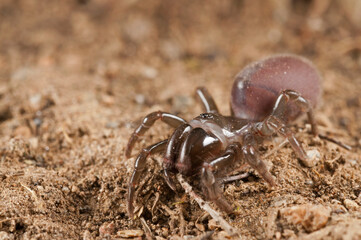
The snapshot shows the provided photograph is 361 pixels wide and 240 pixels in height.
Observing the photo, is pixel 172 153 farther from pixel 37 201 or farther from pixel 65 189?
pixel 37 201

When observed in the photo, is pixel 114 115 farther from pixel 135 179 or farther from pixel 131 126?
pixel 135 179

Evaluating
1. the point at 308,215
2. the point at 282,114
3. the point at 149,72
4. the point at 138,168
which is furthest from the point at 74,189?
the point at 149,72

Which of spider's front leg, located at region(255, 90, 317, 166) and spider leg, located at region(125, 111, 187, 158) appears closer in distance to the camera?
spider's front leg, located at region(255, 90, 317, 166)

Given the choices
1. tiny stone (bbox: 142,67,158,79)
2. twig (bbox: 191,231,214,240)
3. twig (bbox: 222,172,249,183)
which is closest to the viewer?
Result: twig (bbox: 191,231,214,240)

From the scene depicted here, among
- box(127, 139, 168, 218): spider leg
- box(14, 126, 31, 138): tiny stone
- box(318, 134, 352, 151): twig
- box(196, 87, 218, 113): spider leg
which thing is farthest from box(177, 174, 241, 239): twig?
box(14, 126, 31, 138): tiny stone

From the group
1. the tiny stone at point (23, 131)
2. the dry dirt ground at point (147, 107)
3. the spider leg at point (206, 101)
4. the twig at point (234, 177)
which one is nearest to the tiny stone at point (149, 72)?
the dry dirt ground at point (147, 107)

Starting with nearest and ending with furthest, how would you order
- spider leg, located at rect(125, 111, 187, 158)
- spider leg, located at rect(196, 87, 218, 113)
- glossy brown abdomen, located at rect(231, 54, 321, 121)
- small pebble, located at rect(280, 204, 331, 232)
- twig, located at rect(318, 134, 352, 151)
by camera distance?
1. small pebble, located at rect(280, 204, 331, 232)
2. spider leg, located at rect(125, 111, 187, 158)
3. twig, located at rect(318, 134, 352, 151)
4. glossy brown abdomen, located at rect(231, 54, 321, 121)
5. spider leg, located at rect(196, 87, 218, 113)

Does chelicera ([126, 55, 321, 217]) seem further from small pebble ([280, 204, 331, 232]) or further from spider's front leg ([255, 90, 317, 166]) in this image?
small pebble ([280, 204, 331, 232])
